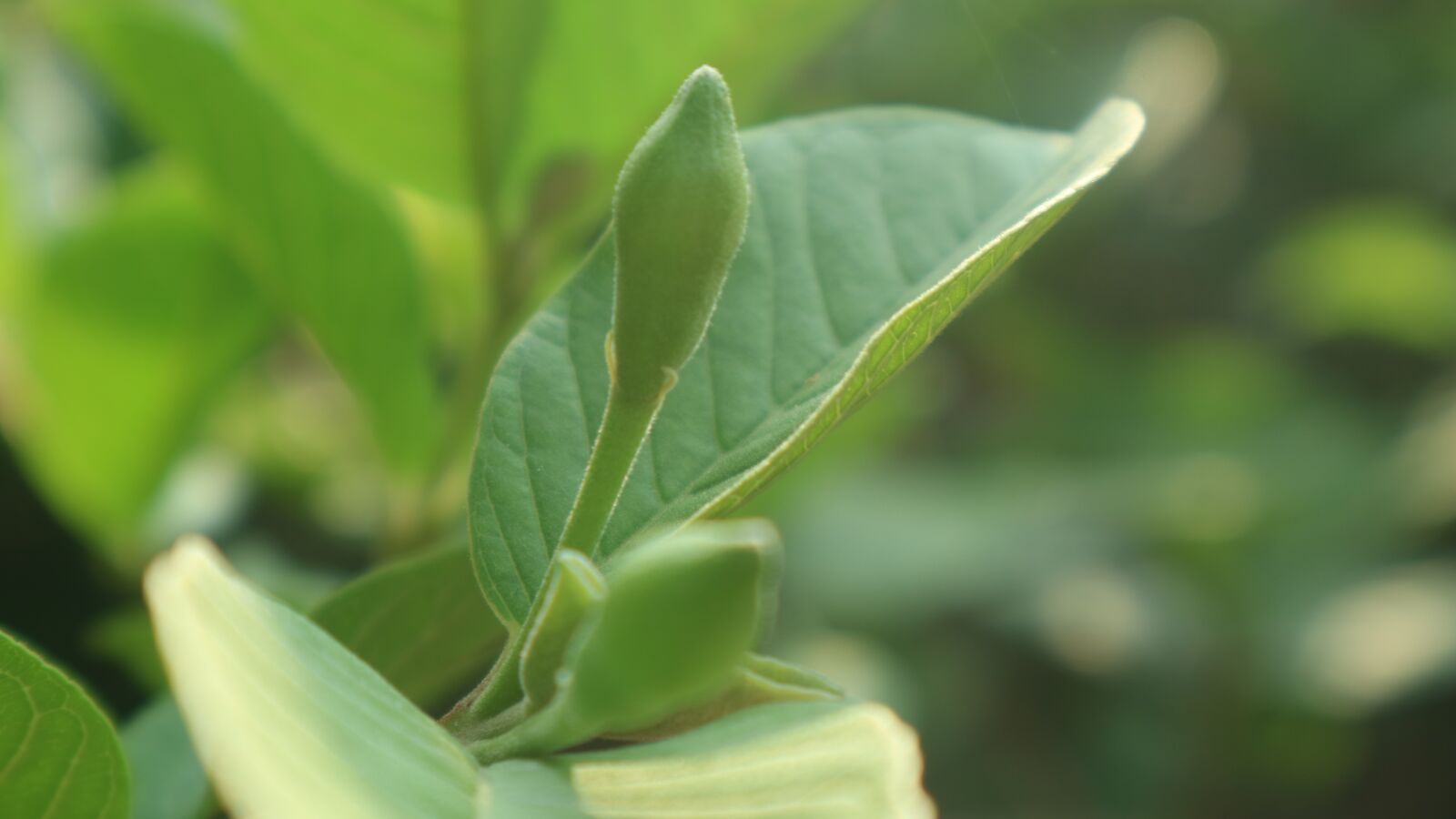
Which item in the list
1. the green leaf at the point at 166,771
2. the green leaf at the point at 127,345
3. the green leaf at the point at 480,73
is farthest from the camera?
the green leaf at the point at 127,345

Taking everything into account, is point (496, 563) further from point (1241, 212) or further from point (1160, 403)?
point (1241, 212)

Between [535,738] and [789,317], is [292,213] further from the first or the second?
[535,738]

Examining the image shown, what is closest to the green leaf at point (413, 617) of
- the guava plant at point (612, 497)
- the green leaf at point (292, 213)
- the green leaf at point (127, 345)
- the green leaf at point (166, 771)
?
the guava plant at point (612, 497)

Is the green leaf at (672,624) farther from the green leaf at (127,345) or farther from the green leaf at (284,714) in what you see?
the green leaf at (127,345)

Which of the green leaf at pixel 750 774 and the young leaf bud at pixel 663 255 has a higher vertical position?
the young leaf bud at pixel 663 255

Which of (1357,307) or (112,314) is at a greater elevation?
(112,314)

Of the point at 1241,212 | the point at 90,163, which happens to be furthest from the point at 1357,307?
the point at 90,163

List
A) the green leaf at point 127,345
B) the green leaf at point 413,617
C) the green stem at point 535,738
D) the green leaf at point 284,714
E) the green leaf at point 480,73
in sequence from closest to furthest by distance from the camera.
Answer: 1. the green leaf at point 284,714
2. the green stem at point 535,738
3. the green leaf at point 413,617
4. the green leaf at point 480,73
5. the green leaf at point 127,345
